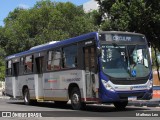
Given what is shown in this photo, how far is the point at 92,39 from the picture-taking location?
16.8 meters

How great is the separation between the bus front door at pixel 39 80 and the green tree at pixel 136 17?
15.3 ft

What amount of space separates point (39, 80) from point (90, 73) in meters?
5.84

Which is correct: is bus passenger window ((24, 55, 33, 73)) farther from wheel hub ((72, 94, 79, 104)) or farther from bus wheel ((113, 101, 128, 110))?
bus wheel ((113, 101, 128, 110))

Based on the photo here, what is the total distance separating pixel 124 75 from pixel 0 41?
147ft

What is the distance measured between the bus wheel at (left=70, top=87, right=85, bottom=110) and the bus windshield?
2.26 metres

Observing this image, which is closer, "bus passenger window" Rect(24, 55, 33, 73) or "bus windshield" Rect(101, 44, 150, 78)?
"bus windshield" Rect(101, 44, 150, 78)

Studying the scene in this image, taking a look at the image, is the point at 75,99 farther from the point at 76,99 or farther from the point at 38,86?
the point at 38,86

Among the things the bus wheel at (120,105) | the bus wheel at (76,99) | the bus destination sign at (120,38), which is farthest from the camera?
the bus wheel at (120,105)

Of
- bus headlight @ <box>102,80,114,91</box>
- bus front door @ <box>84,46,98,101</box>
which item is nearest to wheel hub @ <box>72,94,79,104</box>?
bus front door @ <box>84,46,98,101</box>

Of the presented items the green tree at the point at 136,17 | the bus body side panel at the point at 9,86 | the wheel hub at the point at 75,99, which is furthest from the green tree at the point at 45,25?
the wheel hub at the point at 75,99

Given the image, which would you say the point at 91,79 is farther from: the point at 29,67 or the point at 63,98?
the point at 29,67

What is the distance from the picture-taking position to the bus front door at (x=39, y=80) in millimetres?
21844

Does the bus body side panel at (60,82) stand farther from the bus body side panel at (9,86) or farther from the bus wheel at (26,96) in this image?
the bus body side panel at (9,86)

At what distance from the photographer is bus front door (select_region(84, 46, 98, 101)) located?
16.7 meters
